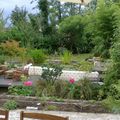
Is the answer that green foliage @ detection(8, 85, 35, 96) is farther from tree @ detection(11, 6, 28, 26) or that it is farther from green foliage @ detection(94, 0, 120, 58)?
tree @ detection(11, 6, 28, 26)

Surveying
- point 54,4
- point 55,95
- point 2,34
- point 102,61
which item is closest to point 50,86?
point 55,95

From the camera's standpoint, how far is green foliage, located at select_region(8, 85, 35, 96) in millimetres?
8898

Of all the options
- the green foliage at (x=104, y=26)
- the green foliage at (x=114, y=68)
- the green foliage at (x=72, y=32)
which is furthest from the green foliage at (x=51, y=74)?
the green foliage at (x=72, y=32)

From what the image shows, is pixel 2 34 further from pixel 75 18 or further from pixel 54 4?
pixel 54 4

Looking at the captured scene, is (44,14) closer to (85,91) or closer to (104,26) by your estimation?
(104,26)

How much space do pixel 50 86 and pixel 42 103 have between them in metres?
0.64

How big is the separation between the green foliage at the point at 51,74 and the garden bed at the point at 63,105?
770 mm

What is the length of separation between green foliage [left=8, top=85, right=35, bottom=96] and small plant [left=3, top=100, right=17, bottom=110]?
1.78ft

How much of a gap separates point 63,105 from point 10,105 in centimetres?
123

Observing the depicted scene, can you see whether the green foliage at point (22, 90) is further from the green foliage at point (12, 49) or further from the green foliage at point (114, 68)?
the green foliage at point (12, 49)

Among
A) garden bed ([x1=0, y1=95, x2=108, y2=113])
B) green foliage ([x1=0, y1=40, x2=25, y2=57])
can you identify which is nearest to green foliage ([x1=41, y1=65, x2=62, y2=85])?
garden bed ([x1=0, y1=95, x2=108, y2=113])

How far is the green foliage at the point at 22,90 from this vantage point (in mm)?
8898

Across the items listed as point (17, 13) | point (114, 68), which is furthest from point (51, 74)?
point (17, 13)

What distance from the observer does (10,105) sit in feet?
27.1
